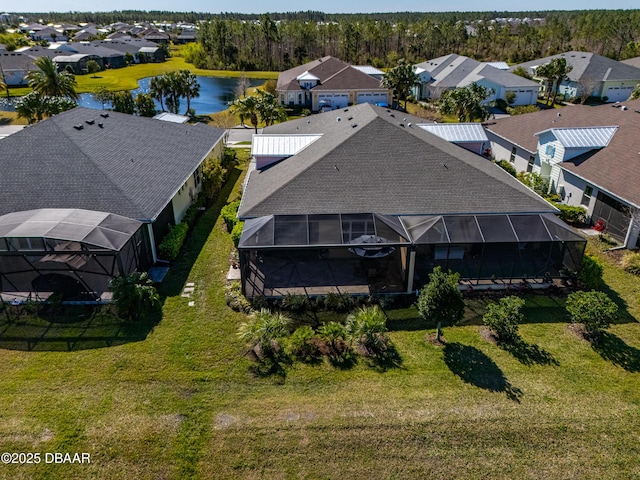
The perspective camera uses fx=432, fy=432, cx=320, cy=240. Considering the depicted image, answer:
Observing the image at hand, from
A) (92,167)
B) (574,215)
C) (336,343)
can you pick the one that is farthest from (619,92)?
(92,167)

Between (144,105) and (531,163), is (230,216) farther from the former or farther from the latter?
(144,105)

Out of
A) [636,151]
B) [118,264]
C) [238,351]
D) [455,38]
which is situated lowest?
[238,351]

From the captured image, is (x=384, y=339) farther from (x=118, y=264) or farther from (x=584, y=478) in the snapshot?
(x=118, y=264)

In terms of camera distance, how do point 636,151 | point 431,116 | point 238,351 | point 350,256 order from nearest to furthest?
point 238,351
point 350,256
point 636,151
point 431,116

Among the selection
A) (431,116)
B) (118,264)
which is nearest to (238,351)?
(118,264)

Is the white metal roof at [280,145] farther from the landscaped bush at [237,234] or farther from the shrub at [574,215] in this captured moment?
the shrub at [574,215]
